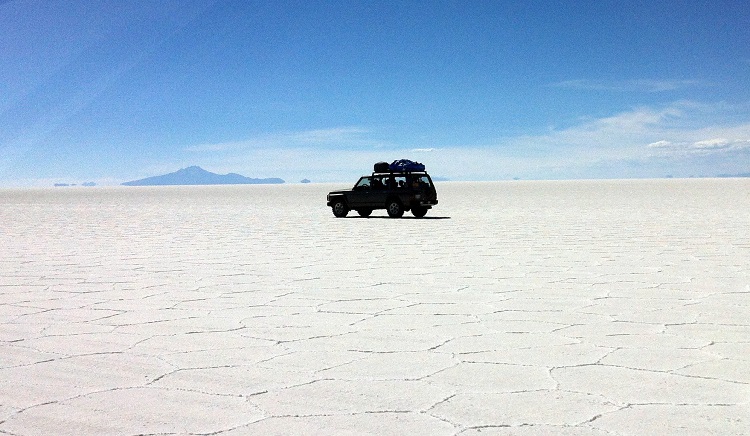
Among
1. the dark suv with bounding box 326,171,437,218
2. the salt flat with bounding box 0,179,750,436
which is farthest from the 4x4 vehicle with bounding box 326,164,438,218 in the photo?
the salt flat with bounding box 0,179,750,436

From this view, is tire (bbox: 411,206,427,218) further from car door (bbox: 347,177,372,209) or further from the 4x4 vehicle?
car door (bbox: 347,177,372,209)

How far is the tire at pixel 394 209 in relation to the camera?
77.9 ft

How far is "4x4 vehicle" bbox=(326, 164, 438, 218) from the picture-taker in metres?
23.5

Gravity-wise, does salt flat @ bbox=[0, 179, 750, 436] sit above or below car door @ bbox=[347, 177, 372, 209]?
below

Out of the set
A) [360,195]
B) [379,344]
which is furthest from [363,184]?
[379,344]

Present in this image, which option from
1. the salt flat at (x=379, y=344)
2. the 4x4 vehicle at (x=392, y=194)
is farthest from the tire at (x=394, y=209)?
the salt flat at (x=379, y=344)

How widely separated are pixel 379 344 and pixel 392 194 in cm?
1818

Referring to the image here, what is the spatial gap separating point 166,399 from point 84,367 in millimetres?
1013

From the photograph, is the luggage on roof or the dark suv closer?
the dark suv

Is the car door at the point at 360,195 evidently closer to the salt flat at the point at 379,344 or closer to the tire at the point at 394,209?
the tire at the point at 394,209

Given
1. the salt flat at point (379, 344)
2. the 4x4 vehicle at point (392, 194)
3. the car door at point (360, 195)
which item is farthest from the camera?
the car door at point (360, 195)

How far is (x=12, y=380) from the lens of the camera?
4750 millimetres

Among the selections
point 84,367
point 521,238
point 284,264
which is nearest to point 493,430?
point 84,367

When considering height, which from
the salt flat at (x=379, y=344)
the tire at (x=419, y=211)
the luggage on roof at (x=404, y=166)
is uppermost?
the luggage on roof at (x=404, y=166)
